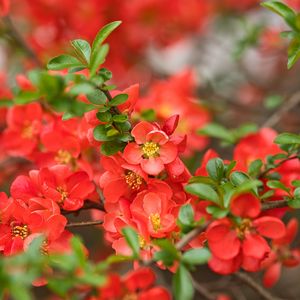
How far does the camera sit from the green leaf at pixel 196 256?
754 mm

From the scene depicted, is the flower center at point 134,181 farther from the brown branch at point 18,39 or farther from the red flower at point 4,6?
the brown branch at point 18,39

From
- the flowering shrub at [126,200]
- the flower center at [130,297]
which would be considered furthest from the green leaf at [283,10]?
the flower center at [130,297]

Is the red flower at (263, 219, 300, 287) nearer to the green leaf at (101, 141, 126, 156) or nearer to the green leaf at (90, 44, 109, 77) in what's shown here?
the green leaf at (101, 141, 126, 156)

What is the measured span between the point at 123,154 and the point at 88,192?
0.12 meters

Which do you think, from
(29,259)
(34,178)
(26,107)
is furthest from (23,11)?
(29,259)

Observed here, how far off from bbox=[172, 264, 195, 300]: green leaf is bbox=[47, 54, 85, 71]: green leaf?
35 cm

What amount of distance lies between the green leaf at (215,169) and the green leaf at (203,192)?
0.30 ft

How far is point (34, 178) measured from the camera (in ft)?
3.17

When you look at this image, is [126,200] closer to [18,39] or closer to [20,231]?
[20,231]

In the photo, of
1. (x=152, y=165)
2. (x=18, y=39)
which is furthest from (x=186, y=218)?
(x=18, y=39)

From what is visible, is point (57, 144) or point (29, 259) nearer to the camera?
point (29, 259)

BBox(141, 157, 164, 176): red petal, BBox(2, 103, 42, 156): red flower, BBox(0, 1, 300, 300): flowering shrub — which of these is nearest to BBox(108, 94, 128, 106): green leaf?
BBox(0, 1, 300, 300): flowering shrub

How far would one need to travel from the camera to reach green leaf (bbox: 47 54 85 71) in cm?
86

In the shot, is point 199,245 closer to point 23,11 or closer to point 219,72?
point 219,72
